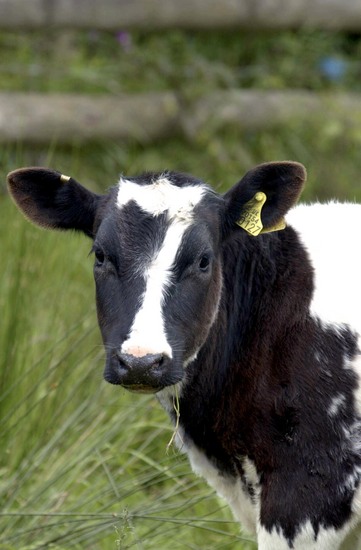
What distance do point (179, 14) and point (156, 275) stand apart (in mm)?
5427


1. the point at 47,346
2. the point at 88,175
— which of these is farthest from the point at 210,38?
the point at 47,346

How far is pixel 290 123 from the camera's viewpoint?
966 centimetres

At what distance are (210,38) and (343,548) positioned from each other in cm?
670

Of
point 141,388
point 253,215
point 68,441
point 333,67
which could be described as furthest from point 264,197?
point 333,67

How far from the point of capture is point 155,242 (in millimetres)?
4258

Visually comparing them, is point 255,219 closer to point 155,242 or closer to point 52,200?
point 155,242

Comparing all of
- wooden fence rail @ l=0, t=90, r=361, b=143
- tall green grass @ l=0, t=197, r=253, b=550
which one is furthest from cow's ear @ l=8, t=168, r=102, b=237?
wooden fence rail @ l=0, t=90, r=361, b=143

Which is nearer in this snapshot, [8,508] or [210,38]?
[8,508]

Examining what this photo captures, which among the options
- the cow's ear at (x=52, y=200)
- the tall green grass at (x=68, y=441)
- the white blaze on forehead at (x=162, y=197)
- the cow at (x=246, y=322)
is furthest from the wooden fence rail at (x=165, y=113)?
the white blaze on forehead at (x=162, y=197)

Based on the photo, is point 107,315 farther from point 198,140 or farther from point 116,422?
point 198,140

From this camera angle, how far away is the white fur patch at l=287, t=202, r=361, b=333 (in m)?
4.41

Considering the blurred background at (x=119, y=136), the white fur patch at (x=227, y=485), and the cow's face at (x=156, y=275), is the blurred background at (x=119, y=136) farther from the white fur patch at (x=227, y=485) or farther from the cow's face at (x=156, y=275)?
the cow's face at (x=156, y=275)

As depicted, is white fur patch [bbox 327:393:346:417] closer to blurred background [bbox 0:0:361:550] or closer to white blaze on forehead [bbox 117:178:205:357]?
white blaze on forehead [bbox 117:178:205:357]

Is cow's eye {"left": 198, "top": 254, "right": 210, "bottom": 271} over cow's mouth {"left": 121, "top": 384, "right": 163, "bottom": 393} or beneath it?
over
